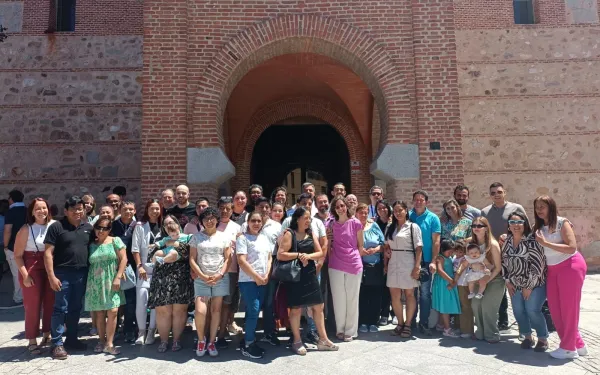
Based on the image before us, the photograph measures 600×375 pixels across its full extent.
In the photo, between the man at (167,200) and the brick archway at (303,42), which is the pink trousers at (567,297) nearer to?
the brick archway at (303,42)

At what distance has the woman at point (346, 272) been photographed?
16.7ft

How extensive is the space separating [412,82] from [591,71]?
6877 mm

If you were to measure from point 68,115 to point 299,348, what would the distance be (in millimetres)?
9153

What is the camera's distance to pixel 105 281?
4.74 meters

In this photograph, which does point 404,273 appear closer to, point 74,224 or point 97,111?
point 74,224

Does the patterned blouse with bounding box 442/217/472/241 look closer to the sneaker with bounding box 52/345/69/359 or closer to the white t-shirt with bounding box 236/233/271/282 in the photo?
the white t-shirt with bounding box 236/233/271/282

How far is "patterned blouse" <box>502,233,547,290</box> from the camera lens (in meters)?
4.58

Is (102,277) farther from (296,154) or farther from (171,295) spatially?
(296,154)

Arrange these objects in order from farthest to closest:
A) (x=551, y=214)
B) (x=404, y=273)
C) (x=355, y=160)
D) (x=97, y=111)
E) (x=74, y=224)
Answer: (x=355, y=160), (x=97, y=111), (x=404, y=273), (x=74, y=224), (x=551, y=214)

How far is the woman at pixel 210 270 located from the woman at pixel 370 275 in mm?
1858

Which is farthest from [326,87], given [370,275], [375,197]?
[370,275]

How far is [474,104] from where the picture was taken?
11.0m

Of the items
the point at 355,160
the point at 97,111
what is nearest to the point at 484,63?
the point at 355,160

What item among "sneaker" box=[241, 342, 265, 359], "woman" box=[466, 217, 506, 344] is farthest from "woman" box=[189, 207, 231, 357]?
"woman" box=[466, 217, 506, 344]
